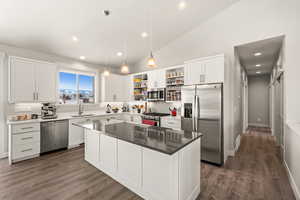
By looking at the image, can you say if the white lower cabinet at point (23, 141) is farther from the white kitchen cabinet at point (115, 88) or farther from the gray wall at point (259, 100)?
the gray wall at point (259, 100)

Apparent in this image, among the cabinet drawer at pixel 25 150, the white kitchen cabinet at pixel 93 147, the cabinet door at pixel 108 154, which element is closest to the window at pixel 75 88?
the cabinet drawer at pixel 25 150

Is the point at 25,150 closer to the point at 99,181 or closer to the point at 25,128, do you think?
the point at 25,128

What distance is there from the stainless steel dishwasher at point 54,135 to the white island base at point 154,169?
204 centimetres

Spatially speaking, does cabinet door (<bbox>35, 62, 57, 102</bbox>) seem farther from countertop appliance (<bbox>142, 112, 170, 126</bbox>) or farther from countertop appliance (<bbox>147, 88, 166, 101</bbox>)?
countertop appliance (<bbox>147, 88, 166, 101</bbox>)

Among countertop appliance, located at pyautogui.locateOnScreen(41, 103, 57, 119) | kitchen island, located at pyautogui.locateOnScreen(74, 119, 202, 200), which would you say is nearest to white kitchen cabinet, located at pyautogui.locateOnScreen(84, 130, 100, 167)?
kitchen island, located at pyautogui.locateOnScreen(74, 119, 202, 200)

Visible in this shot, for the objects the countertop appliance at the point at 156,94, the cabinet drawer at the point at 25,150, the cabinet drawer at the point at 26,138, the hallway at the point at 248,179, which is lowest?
the hallway at the point at 248,179

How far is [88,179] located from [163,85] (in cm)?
320

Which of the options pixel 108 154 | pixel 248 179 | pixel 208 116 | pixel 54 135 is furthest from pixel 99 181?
pixel 248 179

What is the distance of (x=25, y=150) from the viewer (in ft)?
10.8

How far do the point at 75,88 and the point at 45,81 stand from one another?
1.12 meters

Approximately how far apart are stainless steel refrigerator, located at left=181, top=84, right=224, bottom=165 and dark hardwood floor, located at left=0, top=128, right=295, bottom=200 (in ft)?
1.12

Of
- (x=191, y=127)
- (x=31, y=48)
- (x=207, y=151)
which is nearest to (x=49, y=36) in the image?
(x=31, y=48)

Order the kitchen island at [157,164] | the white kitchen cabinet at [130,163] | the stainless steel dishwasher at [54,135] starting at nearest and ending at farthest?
the kitchen island at [157,164]
the white kitchen cabinet at [130,163]
the stainless steel dishwasher at [54,135]

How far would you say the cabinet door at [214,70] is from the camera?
3.09 meters
